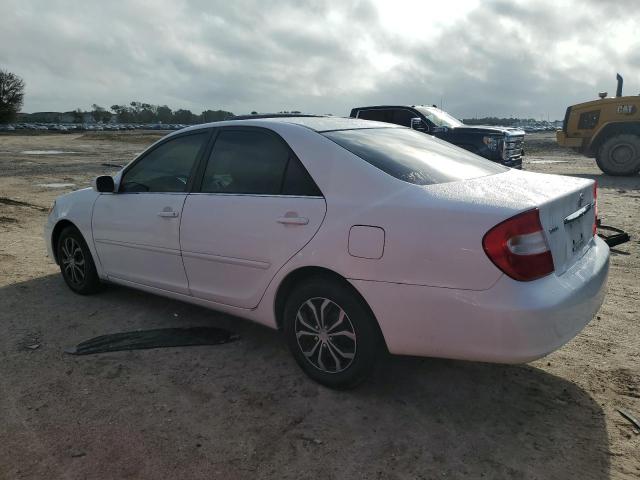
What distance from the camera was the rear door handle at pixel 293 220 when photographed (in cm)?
301

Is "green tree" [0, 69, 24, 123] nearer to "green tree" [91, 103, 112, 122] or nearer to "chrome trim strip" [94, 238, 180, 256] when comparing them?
"green tree" [91, 103, 112, 122]

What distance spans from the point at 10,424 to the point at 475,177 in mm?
3000

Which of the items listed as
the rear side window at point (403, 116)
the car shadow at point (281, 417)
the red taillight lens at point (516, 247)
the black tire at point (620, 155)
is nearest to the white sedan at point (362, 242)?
the red taillight lens at point (516, 247)

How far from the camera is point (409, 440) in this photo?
261 cm

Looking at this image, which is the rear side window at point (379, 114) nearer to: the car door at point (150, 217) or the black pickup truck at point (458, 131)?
the black pickup truck at point (458, 131)

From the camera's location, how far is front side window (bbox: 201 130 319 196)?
3211mm

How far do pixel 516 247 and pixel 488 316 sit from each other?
36 centimetres

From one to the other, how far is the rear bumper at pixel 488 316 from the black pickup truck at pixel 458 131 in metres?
9.07

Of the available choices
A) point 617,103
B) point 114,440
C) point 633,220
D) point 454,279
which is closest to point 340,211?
point 454,279

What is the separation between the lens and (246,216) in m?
3.31

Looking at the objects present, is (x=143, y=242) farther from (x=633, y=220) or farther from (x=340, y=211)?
(x=633, y=220)

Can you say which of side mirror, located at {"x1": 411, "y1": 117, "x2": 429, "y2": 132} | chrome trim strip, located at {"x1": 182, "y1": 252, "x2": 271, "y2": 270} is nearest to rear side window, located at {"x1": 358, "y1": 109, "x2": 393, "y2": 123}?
side mirror, located at {"x1": 411, "y1": 117, "x2": 429, "y2": 132}

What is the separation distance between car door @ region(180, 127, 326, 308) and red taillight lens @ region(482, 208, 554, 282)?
3.20ft

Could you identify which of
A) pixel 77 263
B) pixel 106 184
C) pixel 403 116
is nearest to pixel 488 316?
pixel 106 184
